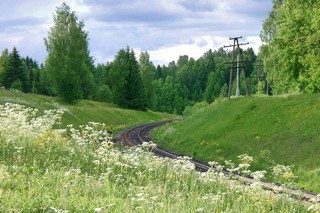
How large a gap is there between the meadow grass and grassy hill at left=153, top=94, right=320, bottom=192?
381 inches

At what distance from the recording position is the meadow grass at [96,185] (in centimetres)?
662

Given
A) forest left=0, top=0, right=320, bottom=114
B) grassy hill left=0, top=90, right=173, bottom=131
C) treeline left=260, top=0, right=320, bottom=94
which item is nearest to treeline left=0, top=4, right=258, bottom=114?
forest left=0, top=0, right=320, bottom=114

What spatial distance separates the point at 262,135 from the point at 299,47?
6.40 metres

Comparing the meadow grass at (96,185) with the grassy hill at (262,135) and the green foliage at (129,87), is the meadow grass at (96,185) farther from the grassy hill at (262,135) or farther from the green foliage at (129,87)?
the green foliage at (129,87)

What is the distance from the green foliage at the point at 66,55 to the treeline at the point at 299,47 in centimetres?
2732

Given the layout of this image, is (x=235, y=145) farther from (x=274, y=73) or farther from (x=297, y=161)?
(x=274, y=73)

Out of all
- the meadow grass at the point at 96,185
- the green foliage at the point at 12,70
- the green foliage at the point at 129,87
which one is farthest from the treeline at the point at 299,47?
the green foliage at the point at 12,70

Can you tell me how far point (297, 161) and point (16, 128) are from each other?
16526 millimetres

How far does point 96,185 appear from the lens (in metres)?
7.87

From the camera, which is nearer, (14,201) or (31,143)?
(14,201)

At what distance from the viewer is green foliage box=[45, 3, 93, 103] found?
56.7 m

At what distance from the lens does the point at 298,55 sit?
34094mm

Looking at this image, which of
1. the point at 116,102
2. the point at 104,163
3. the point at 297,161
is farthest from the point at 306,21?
the point at 116,102

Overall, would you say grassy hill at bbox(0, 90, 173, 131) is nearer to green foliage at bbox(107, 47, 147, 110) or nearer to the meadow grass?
green foliage at bbox(107, 47, 147, 110)
